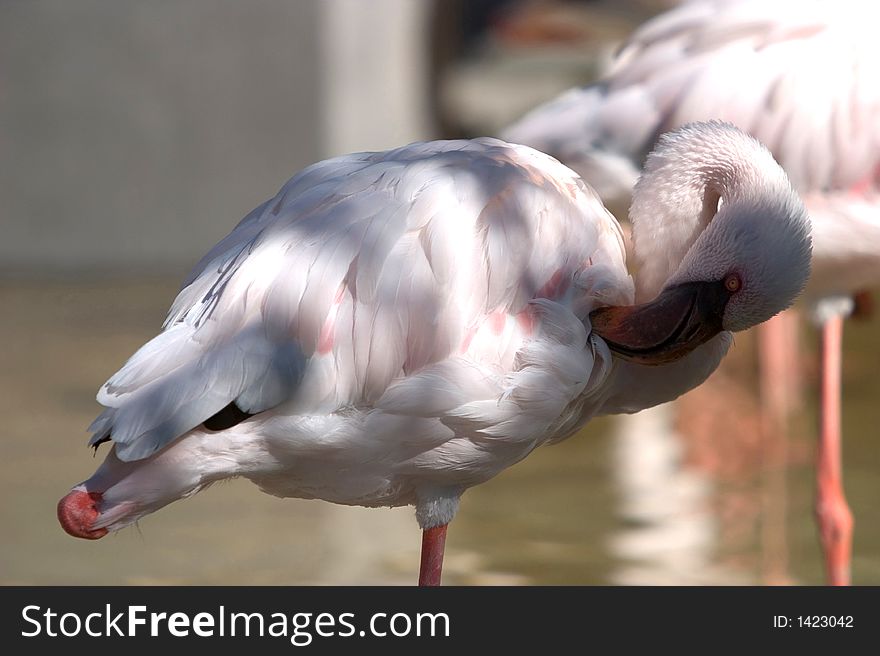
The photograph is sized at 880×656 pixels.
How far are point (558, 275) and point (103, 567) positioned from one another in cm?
233

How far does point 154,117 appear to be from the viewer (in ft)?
29.1

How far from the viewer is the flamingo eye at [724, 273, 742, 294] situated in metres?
2.54

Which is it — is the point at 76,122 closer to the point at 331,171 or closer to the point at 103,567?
the point at 103,567

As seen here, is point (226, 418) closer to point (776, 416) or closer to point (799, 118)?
Result: point (799, 118)

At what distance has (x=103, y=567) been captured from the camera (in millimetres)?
4461

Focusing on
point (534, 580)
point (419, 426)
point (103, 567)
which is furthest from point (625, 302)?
point (103, 567)

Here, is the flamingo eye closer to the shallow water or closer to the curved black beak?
the curved black beak

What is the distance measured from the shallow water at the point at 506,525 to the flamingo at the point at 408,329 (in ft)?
5.05

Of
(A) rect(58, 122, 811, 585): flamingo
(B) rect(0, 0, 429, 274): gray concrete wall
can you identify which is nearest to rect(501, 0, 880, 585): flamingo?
(A) rect(58, 122, 811, 585): flamingo

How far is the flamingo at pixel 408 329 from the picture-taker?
246 centimetres

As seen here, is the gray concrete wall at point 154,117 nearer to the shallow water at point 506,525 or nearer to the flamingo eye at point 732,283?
the shallow water at point 506,525

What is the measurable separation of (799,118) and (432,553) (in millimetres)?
1799

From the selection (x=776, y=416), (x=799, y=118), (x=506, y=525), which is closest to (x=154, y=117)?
(x=776, y=416)
